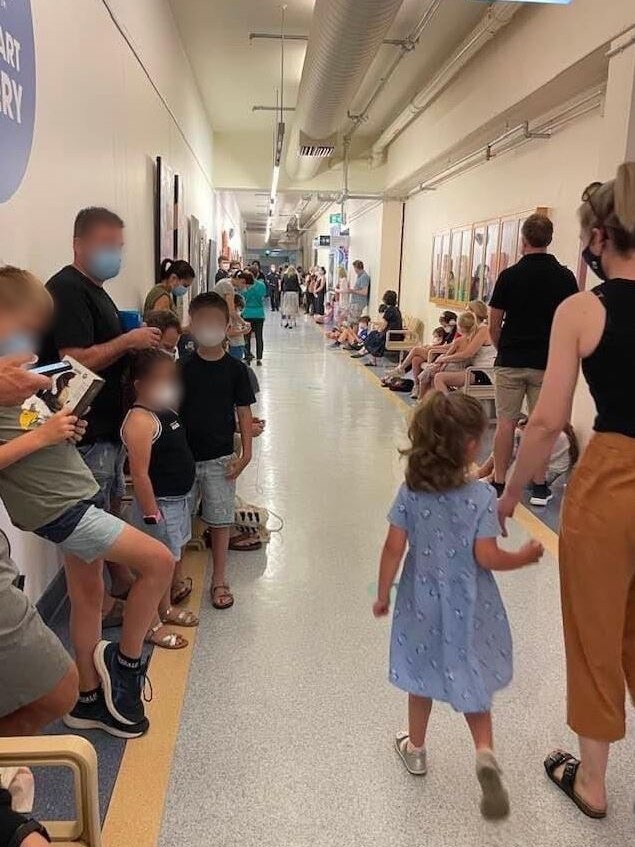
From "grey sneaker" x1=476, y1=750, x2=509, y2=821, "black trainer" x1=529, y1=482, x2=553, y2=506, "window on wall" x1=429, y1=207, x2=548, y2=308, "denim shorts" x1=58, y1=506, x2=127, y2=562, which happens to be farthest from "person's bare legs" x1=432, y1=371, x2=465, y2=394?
"grey sneaker" x1=476, y1=750, x2=509, y2=821

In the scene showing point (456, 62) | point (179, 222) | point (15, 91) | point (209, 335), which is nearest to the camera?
point (15, 91)

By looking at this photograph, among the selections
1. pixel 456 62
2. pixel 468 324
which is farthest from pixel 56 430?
pixel 456 62

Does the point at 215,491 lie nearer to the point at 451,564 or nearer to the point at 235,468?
the point at 235,468

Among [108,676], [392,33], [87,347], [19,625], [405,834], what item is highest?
[392,33]

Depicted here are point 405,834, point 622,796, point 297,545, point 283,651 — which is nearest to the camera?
point 405,834

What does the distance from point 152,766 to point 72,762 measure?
0.93 metres

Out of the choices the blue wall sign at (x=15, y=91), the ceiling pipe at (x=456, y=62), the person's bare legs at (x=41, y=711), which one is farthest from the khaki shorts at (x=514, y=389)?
the ceiling pipe at (x=456, y=62)

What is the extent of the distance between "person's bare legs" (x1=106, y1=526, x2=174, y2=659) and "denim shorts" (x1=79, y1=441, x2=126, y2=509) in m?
0.58

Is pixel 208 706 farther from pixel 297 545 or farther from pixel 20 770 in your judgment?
pixel 297 545

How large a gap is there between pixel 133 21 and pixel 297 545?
155 inches

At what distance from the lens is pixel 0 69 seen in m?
2.21

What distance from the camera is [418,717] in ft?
6.38

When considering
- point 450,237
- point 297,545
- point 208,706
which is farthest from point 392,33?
point 208,706

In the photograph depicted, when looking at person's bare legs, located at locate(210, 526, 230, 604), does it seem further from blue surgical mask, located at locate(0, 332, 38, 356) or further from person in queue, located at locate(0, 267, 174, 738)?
blue surgical mask, located at locate(0, 332, 38, 356)
